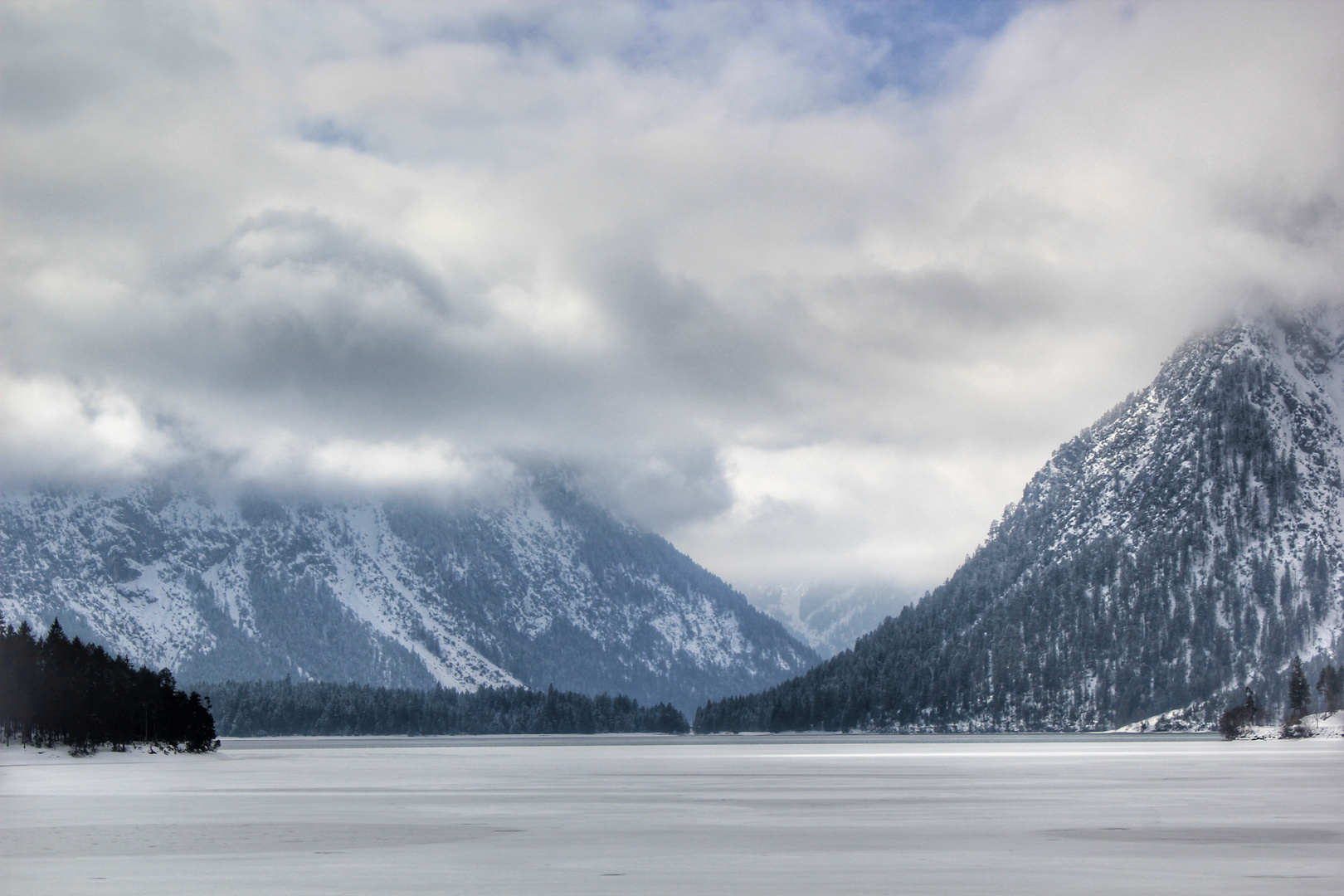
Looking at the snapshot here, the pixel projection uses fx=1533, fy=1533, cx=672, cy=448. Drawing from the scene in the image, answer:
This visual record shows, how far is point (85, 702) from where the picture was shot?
6442 inches

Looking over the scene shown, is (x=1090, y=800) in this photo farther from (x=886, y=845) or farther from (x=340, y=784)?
(x=340, y=784)

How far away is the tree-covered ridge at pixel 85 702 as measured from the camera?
159 m

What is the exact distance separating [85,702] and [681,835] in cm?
12759

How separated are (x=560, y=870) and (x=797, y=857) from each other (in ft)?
23.9

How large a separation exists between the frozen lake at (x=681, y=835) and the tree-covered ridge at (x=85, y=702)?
59.2 metres

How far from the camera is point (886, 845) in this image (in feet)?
158

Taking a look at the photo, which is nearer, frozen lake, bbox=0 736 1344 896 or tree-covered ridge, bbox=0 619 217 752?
frozen lake, bbox=0 736 1344 896

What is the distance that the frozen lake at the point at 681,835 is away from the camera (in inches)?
1501

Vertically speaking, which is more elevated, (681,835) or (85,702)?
(85,702)

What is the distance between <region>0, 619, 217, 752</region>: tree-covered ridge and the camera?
6255 inches

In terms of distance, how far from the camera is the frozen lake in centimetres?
3812

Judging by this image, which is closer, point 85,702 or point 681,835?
point 681,835

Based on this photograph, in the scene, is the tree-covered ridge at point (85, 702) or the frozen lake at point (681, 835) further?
Answer: the tree-covered ridge at point (85, 702)

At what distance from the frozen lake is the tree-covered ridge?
194 ft
